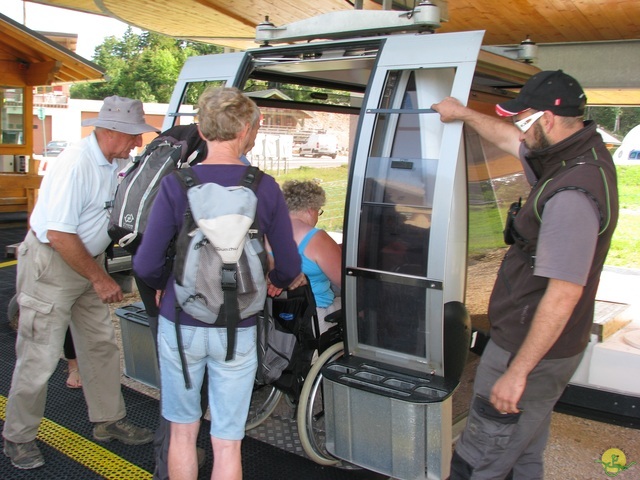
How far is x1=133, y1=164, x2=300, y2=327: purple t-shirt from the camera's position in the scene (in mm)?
2191

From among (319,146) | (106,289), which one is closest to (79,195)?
(106,289)

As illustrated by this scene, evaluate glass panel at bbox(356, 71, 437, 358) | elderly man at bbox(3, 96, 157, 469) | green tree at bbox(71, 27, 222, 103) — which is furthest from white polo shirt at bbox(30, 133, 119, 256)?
green tree at bbox(71, 27, 222, 103)

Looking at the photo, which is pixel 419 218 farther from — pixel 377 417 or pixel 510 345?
pixel 377 417

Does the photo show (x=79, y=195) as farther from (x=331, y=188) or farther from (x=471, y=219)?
(x=331, y=188)

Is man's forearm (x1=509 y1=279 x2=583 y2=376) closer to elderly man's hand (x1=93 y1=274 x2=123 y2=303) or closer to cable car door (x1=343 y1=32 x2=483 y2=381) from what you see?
cable car door (x1=343 y1=32 x2=483 y2=381)

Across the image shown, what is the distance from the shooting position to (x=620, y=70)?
676 cm

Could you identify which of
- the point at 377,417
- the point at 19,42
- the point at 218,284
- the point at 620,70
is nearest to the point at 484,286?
the point at 377,417

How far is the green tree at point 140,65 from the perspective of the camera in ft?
144

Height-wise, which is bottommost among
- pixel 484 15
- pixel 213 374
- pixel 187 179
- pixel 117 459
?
pixel 117 459

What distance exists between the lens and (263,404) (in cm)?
359

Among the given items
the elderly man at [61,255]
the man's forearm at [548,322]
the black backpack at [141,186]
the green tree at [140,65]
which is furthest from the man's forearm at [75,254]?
the green tree at [140,65]

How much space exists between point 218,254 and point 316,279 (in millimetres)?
1160

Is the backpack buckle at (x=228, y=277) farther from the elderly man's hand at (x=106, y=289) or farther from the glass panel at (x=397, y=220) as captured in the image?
the elderly man's hand at (x=106, y=289)

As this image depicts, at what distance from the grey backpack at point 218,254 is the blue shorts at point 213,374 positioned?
6cm
